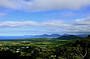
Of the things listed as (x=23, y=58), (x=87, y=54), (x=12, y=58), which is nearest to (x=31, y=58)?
(x=23, y=58)

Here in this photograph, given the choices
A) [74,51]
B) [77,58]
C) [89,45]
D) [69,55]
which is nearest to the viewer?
[77,58]

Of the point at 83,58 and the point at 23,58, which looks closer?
the point at 83,58

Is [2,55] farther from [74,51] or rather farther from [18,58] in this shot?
[74,51]

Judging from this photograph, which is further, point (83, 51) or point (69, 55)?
point (83, 51)

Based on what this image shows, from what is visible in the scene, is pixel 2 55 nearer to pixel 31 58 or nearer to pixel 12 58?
pixel 12 58

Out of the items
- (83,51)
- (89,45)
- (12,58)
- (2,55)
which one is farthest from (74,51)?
(2,55)

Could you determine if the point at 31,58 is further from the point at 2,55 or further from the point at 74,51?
the point at 74,51

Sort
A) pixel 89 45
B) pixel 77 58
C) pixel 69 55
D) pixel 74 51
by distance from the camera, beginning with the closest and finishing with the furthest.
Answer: pixel 77 58 → pixel 69 55 → pixel 74 51 → pixel 89 45

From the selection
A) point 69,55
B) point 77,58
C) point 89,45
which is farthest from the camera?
point 89,45
